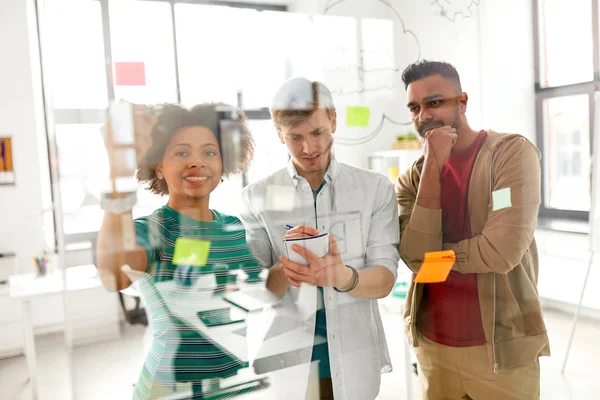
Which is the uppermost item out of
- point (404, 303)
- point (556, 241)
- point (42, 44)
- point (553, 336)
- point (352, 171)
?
point (42, 44)

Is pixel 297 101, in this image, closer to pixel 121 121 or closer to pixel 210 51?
pixel 210 51

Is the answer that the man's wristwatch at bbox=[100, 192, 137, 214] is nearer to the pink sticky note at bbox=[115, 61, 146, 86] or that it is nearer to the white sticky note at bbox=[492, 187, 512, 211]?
the pink sticky note at bbox=[115, 61, 146, 86]

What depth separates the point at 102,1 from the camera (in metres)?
0.82

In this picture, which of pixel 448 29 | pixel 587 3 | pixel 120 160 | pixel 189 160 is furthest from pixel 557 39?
pixel 120 160

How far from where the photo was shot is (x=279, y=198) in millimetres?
958

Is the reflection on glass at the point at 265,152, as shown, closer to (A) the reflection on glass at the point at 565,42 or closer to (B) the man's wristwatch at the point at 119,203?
(B) the man's wristwatch at the point at 119,203

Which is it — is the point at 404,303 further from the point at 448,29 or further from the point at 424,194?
the point at 448,29

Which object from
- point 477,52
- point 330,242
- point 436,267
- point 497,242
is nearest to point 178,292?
point 330,242

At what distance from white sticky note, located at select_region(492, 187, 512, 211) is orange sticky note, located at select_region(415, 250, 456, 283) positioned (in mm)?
157

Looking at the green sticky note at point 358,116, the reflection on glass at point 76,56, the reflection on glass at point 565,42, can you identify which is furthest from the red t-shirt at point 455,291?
the reflection on glass at point 76,56

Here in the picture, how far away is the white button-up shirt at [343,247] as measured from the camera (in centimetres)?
95

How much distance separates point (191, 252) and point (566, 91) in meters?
1.11

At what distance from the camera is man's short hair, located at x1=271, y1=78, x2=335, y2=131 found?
0.93 metres

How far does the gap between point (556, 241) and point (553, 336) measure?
0.90ft
